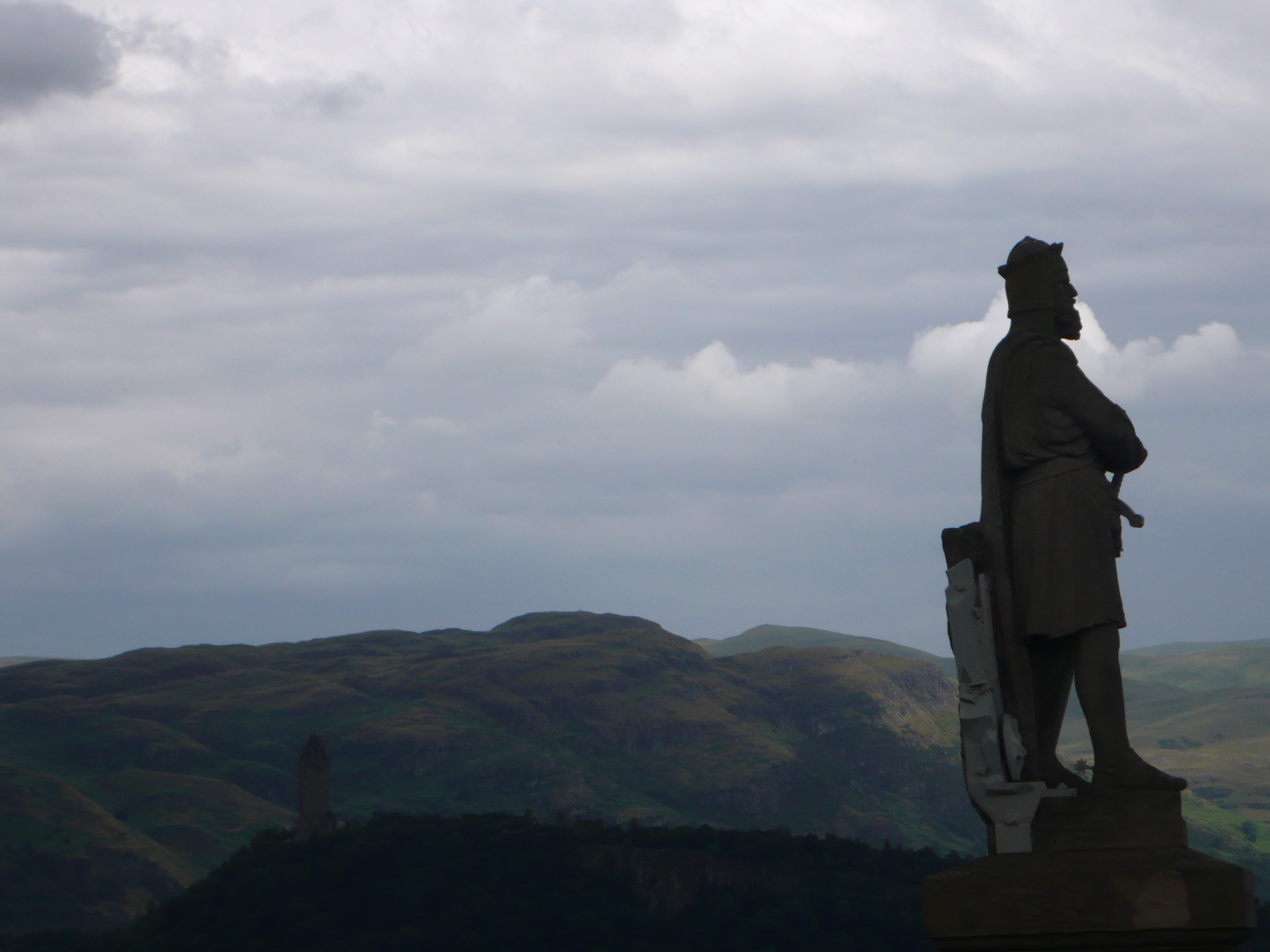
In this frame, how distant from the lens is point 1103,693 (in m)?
10.4

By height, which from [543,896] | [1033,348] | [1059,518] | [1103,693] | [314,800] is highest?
[1033,348]

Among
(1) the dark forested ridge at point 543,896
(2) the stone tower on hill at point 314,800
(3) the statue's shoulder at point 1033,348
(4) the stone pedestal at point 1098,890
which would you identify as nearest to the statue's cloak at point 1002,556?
(3) the statue's shoulder at point 1033,348

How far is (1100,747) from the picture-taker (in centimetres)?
1038

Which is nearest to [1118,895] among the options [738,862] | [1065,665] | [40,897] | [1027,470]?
[1065,665]

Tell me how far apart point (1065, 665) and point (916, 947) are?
12049 centimetres

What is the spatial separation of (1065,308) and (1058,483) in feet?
4.62

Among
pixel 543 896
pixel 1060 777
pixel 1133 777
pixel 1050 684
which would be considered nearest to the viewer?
pixel 1133 777

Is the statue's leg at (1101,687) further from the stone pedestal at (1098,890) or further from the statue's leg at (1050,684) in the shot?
the stone pedestal at (1098,890)

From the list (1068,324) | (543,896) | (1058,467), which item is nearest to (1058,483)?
(1058,467)

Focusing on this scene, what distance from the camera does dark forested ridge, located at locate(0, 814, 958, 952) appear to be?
5246 inches

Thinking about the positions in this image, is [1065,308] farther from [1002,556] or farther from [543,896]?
[543,896]

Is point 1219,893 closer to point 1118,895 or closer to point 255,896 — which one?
point 1118,895

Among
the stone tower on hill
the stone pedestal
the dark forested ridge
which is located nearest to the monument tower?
the stone pedestal

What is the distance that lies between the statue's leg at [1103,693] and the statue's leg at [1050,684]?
11cm
